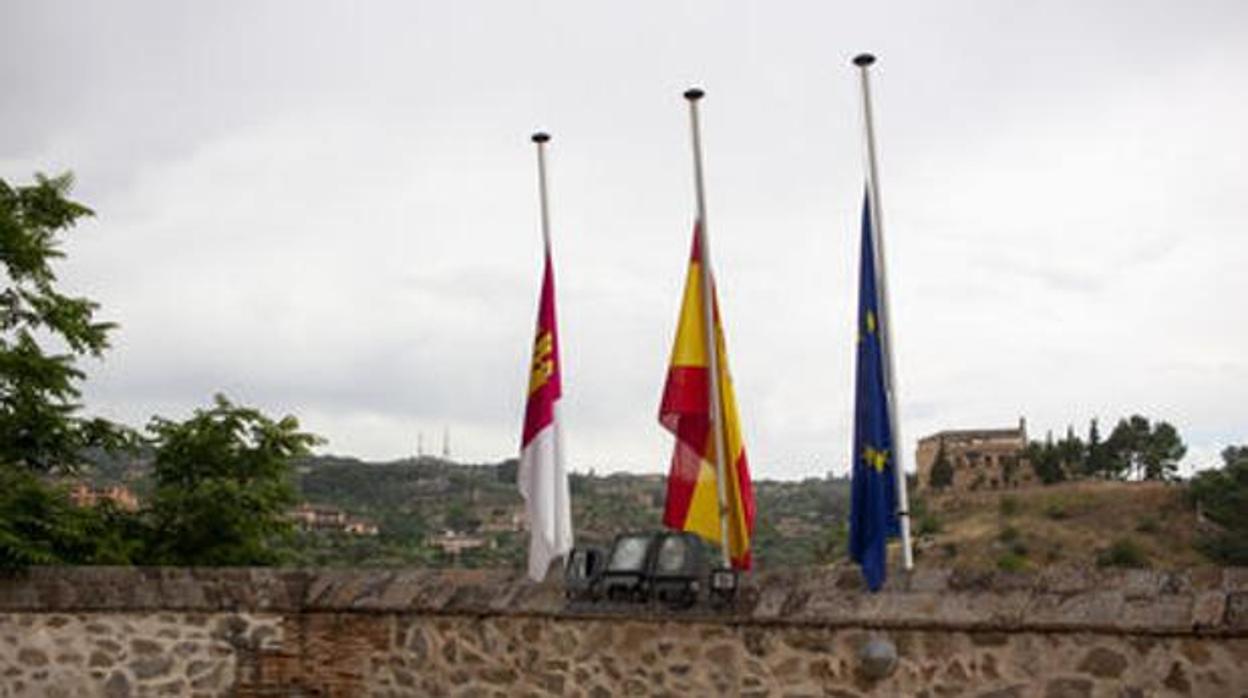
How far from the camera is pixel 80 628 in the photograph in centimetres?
904

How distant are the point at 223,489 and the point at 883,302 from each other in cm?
882

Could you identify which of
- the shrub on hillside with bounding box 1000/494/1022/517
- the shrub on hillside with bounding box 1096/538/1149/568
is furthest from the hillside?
the shrub on hillside with bounding box 1096/538/1149/568

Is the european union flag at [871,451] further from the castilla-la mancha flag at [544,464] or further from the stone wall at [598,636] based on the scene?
the castilla-la mancha flag at [544,464]

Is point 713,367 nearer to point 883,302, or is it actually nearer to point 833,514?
point 883,302

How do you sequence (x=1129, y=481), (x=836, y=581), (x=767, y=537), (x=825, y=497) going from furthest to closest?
(x=825, y=497) < (x=1129, y=481) < (x=767, y=537) < (x=836, y=581)

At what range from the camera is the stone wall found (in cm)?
607

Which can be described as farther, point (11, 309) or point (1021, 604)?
point (11, 309)

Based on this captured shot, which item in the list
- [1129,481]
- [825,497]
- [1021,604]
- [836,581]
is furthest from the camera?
[825,497]

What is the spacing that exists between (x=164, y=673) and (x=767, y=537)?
62.1 meters

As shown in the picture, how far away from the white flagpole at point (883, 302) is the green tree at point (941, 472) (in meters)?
96.1

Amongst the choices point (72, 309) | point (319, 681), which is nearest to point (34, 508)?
point (72, 309)

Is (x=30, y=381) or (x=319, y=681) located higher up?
(x=30, y=381)

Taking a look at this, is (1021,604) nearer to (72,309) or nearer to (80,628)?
(80,628)

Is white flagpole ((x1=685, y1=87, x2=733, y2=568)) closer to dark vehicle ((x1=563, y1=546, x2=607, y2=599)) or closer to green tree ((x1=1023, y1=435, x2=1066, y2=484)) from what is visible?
dark vehicle ((x1=563, y1=546, x2=607, y2=599))
